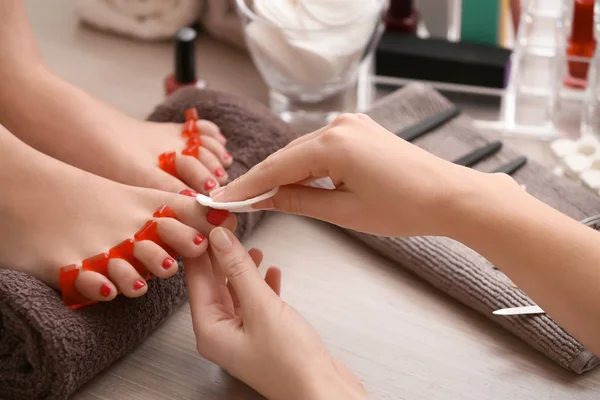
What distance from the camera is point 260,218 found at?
922 millimetres

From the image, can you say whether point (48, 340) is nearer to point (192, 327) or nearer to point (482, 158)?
point (192, 327)

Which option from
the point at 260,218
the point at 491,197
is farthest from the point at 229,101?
the point at 491,197

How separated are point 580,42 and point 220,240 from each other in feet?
1.99

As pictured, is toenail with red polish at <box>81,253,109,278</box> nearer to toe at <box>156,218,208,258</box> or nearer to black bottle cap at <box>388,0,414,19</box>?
toe at <box>156,218,208,258</box>

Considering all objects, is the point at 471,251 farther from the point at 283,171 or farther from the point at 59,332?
the point at 59,332

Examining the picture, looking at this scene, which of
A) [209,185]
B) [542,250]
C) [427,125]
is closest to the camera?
[542,250]

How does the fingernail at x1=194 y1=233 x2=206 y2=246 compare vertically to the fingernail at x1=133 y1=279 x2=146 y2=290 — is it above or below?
above

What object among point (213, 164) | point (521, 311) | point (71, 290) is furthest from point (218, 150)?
point (521, 311)

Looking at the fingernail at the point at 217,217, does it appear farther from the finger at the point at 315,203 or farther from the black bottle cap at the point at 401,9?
the black bottle cap at the point at 401,9

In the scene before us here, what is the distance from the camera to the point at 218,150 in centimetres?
91

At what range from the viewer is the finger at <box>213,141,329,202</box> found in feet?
2.24

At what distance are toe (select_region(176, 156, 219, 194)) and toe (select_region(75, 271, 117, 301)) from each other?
6.5 inches

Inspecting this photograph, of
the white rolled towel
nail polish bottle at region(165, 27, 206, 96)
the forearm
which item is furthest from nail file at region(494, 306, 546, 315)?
the white rolled towel

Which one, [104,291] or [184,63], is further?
[184,63]
